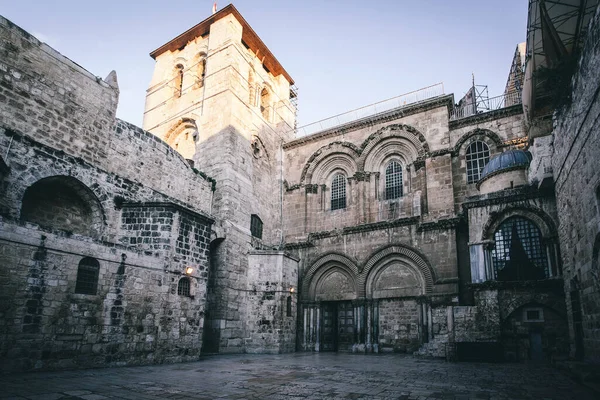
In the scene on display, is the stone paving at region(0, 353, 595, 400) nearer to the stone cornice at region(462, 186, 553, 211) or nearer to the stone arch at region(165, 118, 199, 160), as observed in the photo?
the stone cornice at region(462, 186, 553, 211)

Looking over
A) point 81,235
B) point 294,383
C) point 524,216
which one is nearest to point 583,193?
point 524,216

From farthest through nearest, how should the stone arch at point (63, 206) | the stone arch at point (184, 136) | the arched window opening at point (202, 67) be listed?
the arched window opening at point (202, 67)
the stone arch at point (184, 136)
the stone arch at point (63, 206)

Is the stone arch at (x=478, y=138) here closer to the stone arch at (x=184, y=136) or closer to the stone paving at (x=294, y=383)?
the stone paving at (x=294, y=383)

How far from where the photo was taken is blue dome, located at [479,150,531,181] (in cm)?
1478

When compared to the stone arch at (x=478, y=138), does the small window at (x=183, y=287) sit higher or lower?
lower

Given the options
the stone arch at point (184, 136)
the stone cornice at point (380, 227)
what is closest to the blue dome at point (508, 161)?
the stone cornice at point (380, 227)

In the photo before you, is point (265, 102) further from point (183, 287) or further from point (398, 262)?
point (183, 287)

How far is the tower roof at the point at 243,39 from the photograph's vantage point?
21.5 metres

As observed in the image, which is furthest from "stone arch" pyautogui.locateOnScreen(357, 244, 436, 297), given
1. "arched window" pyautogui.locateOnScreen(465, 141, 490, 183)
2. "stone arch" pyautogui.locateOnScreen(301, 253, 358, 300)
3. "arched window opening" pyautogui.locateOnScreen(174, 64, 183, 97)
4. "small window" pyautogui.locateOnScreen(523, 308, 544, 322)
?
"arched window opening" pyautogui.locateOnScreen(174, 64, 183, 97)

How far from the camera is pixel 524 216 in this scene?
13.8 meters

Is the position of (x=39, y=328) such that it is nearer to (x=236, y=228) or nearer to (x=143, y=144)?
(x=143, y=144)

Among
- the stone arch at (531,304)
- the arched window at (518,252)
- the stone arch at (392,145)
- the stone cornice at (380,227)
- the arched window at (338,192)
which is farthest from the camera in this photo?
the arched window at (338,192)

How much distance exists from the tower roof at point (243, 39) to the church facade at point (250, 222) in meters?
0.13

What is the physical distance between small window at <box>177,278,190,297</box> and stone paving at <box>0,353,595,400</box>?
2633mm
